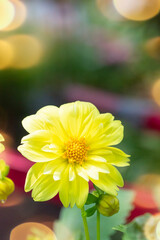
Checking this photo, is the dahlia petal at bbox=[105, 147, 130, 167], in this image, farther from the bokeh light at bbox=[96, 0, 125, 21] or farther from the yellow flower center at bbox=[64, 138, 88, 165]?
the bokeh light at bbox=[96, 0, 125, 21]

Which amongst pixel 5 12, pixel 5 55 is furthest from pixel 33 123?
pixel 5 55

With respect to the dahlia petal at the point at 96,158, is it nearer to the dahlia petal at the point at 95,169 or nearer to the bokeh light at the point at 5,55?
the dahlia petal at the point at 95,169

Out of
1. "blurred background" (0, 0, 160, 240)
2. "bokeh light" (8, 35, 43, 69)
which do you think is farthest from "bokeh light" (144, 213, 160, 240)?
"bokeh light" (8, 35, 43, 69)

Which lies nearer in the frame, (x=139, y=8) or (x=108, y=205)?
(x=108, y=205)

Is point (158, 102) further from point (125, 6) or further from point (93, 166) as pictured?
point (93, 166)

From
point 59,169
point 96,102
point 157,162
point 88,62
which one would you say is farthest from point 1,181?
point 88,62

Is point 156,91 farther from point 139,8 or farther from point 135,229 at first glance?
point 135,229
